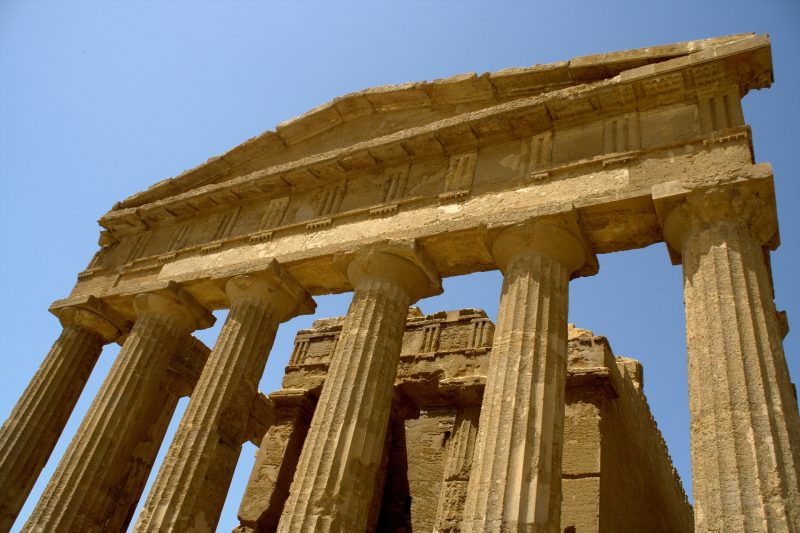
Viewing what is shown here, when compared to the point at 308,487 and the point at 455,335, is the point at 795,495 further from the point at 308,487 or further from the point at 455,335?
the point at 455,335

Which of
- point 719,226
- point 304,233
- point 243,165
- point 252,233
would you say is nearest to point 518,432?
point 719,226

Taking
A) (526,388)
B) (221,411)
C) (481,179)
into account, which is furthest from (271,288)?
(526,388)

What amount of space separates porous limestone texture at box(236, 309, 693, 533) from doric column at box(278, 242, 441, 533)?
3.37 meters

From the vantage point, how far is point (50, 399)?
11875 mm

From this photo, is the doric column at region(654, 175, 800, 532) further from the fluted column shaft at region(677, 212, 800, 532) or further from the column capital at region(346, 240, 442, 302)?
the column capital at region(346, 240, 442, 302)

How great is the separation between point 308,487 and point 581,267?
15.2 ft

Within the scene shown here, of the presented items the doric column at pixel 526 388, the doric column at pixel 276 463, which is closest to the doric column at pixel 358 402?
the doric column at pixel 526 388

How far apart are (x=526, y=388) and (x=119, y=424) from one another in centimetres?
708

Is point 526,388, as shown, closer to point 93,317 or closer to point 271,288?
point 271,288

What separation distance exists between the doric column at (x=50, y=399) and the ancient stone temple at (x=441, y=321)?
0.04 m

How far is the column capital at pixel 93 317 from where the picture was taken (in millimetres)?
12664

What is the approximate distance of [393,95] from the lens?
1180 centimetres

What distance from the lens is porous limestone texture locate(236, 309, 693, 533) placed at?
35.4 ft

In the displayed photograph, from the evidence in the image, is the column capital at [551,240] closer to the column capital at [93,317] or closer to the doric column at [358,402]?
the doric column at [358,402]
